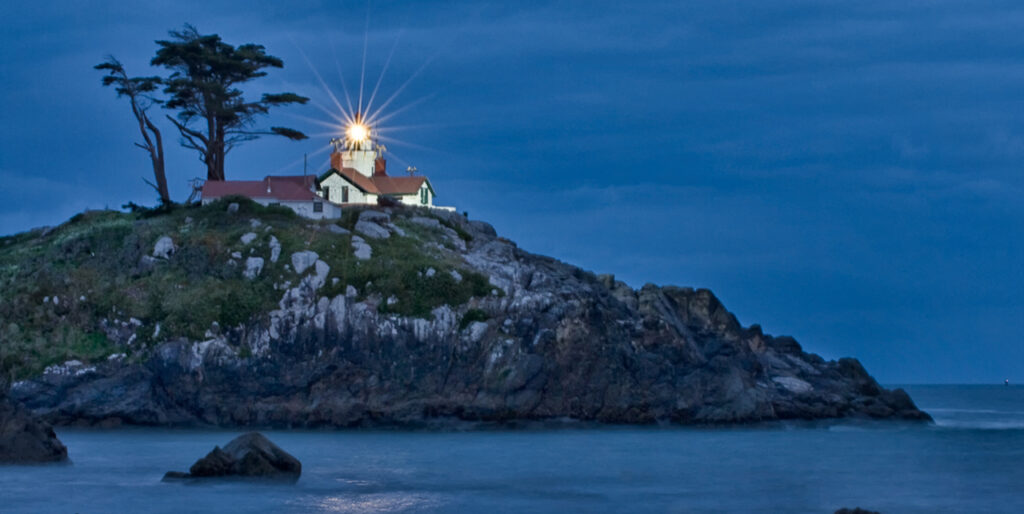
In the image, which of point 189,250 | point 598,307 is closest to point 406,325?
point 598,307

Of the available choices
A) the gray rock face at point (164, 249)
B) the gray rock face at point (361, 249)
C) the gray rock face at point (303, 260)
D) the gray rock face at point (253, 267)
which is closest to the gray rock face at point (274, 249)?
the gray rock face at point (253, 267)

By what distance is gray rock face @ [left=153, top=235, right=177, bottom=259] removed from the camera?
5709cm

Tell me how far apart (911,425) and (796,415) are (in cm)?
709

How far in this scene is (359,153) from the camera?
7500cm

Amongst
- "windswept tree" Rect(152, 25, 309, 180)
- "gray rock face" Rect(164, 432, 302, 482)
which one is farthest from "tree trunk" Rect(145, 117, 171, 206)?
"gray rock face" Rect(164, 432, 302, 482)

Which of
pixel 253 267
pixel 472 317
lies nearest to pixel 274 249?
pixel 253 267

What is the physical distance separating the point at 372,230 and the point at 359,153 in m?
16.8

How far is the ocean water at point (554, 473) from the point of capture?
93.7 feet

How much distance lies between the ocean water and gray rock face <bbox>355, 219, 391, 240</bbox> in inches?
494

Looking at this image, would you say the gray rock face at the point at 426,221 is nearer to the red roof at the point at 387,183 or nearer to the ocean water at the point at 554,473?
the red roof at the point at 387,183

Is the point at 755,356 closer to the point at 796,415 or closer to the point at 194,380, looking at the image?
the point at 796,415

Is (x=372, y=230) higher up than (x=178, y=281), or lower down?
higher up

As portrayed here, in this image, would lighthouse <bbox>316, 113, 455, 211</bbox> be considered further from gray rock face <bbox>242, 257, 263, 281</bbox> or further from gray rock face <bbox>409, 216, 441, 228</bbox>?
gray rock face <bbox>242, 257, 263, 281</bbox>

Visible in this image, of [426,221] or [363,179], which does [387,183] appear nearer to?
Answer: [363,179]
